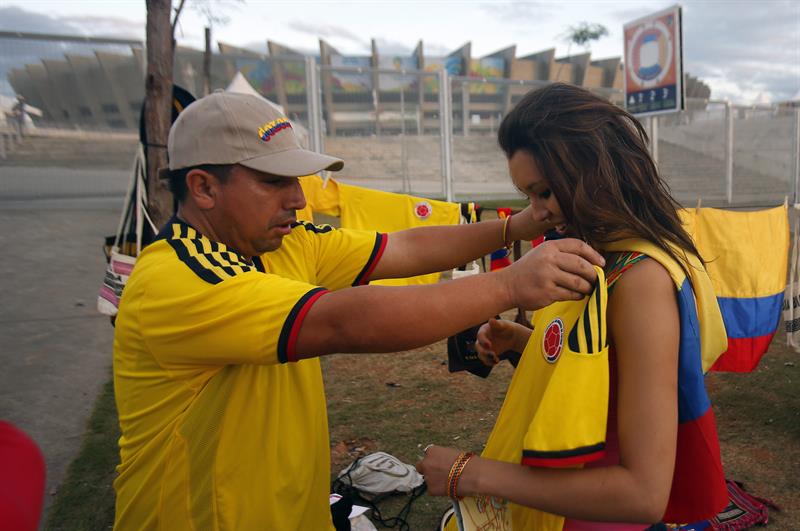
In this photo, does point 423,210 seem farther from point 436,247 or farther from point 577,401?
point 577,401

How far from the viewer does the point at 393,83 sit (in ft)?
50.1

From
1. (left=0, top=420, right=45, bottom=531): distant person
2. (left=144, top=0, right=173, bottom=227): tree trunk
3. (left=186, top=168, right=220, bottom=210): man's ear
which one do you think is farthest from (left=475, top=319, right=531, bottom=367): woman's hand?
(left=144, top=0, right=173, bottom=227): tree trunk

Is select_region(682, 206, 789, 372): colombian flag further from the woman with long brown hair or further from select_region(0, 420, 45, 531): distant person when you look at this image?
select_region(0, 420, 45, 531): distant person

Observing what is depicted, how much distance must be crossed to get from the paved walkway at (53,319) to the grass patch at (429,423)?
21 centimetres

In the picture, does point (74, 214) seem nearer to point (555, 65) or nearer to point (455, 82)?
point (455, 82)

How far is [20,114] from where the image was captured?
10.1 metres

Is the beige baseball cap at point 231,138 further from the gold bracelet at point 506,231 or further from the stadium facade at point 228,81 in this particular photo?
the stadium facade at point 228,81

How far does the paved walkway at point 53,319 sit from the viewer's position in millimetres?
4352

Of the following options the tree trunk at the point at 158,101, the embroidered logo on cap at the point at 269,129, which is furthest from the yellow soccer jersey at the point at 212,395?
the tree trunk at the point at 158,101

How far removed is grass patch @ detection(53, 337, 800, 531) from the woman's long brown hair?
2.27 m

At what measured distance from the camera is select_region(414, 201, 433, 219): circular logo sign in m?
5.89

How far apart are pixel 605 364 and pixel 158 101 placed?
158 inches

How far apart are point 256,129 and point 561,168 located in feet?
2.56

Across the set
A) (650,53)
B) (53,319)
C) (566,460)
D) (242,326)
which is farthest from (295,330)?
(650,53)
